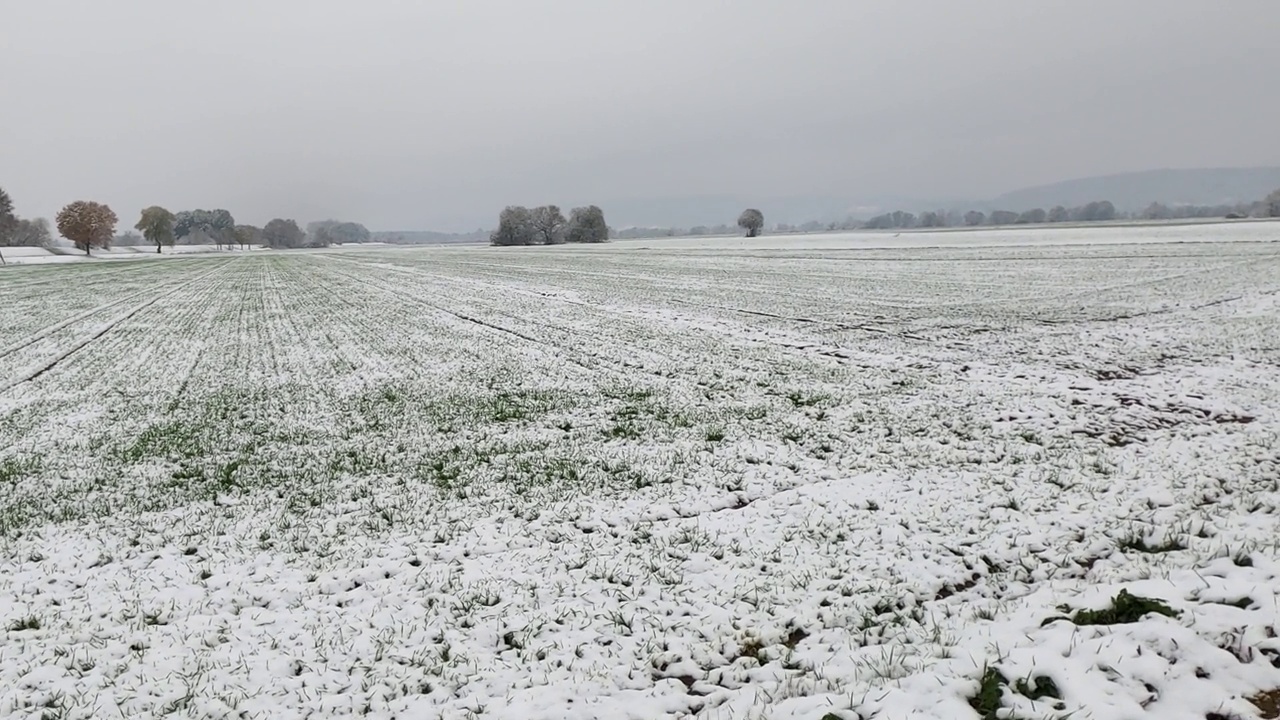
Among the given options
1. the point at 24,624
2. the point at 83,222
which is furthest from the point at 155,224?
the point at 24,624

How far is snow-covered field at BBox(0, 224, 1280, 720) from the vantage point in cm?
455

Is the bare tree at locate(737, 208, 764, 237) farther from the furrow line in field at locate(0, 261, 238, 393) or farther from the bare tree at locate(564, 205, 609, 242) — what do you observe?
the furrow line in field at locate(0, 261, 238, 393)

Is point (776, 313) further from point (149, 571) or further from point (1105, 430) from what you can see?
point (149, 571)

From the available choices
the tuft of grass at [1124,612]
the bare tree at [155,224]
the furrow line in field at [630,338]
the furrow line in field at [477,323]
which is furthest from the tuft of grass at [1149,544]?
the bare tree at [155,224]

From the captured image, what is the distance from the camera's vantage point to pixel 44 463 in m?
9.70

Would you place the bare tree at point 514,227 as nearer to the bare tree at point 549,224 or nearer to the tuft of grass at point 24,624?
the bare tree at point 549,224

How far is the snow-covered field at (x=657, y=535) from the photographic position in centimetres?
455

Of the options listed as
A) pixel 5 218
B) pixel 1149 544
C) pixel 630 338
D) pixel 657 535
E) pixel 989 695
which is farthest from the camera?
pixel 5 218

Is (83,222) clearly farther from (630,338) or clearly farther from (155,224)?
(630,338)

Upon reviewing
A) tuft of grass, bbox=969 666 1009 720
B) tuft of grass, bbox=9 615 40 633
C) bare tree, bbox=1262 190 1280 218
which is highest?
bare tree, bbox=1262 190 1280 218

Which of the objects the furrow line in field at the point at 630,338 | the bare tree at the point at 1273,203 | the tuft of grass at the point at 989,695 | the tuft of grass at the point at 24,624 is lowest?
the tuft of grass at the point at 989,695

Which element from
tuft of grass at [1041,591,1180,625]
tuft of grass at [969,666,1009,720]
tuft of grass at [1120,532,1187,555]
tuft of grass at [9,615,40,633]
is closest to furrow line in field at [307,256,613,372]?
tuft of grass at [9,615,40,633]

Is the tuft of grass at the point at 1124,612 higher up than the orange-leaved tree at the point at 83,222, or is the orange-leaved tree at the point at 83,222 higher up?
the orange-leaved tree at the point at 83,222

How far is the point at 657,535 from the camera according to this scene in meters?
6.84
